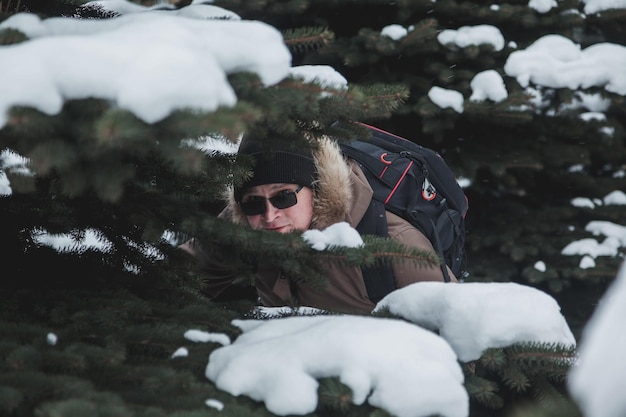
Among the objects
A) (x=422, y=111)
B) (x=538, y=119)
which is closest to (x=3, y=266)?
(x=422, y=111)

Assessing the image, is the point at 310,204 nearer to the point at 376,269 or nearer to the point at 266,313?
the point at 376,269

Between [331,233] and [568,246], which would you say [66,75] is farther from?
[568,246]

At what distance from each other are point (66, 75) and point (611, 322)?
1.22 metres

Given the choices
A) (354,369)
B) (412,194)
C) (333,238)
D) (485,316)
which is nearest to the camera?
(354,369)

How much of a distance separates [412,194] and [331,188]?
0.44 metres

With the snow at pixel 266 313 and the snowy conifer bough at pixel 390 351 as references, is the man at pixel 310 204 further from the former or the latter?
the snowy conifer bough at pixel 390 351

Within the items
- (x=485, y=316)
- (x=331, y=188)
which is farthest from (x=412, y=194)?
(x=485, y=316)

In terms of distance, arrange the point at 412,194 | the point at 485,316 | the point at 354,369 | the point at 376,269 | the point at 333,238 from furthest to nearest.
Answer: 1. the point at 412,194
2. the point at 376,269
3. the point at 333,238
4. the point at 485,316
5. the point at 354,369

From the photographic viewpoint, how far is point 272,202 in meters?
3.60

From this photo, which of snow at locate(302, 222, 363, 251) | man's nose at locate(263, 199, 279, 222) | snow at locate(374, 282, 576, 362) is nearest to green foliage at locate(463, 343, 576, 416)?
snow at locate(374, 282, 576, 362)

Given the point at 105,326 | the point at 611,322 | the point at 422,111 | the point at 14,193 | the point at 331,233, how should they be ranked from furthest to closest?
the point at 422,111
the point at 14,193
the point at 331,233
the point at 105,326
the point at 611,322

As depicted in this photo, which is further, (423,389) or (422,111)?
(422,111)

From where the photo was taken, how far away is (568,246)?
596 centimetres

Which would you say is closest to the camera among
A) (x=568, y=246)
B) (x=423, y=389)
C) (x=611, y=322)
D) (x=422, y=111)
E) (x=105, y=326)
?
(x=611, y=322)
